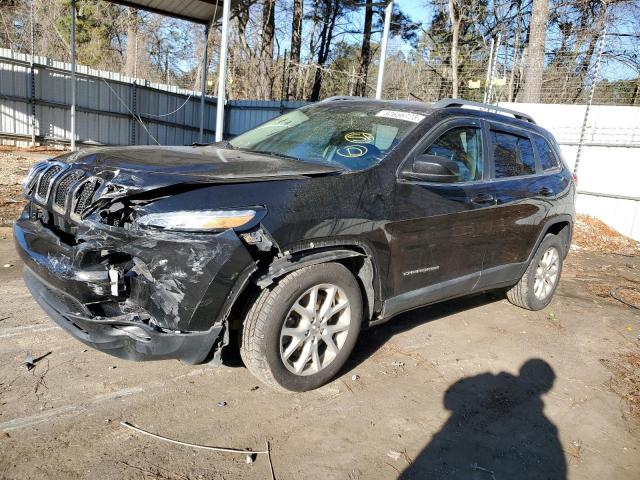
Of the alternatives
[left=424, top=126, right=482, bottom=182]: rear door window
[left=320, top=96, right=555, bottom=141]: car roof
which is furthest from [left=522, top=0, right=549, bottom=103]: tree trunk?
[left=424, top=126, right=482, bottom=182]: rear door window

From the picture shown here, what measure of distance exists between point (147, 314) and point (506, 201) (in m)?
3.03

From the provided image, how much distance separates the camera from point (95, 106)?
51.0 ft

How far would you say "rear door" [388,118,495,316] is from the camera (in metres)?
3.39

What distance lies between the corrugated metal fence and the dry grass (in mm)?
10753

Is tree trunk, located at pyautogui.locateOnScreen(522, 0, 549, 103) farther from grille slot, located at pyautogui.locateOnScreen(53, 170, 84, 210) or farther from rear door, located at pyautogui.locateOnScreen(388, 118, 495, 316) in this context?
grille slot, located at pyautogui.locateOnScreen(53, 170, 84, 210)

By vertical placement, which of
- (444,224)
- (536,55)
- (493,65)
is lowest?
(444,224)

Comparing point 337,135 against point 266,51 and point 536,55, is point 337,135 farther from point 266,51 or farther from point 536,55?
point 266,51

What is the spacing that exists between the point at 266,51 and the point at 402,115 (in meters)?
17.9

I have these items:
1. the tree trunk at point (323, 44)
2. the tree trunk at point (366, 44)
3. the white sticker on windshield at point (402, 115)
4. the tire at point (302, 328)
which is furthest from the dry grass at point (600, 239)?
the tree trunk at point (366, 44)

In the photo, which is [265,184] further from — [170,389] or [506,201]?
[506,201]

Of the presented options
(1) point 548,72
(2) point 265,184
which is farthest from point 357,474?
(1) point 548,72

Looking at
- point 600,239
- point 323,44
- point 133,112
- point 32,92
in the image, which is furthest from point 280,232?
point 323,44

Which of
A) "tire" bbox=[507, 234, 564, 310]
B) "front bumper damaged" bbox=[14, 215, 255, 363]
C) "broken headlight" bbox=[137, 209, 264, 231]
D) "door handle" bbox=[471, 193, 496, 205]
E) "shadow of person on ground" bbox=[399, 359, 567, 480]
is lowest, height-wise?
"shadow of person on ground" bbox=[399, 359, 567, 480]

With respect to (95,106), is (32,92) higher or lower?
higher
